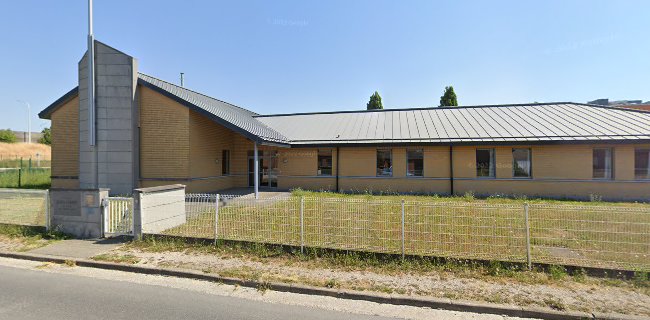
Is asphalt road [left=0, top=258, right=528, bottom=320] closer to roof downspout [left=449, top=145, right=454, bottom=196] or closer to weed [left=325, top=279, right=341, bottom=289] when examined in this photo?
weed [left=325, top=279, right=341, bottom=289]

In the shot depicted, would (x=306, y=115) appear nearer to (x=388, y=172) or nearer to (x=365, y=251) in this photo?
(x=388, y=172)

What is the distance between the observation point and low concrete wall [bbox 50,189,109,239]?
771cm

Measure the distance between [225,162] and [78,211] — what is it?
10501 mm

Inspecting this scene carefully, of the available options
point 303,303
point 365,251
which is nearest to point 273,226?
point 365,251

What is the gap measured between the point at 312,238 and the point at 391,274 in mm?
1907

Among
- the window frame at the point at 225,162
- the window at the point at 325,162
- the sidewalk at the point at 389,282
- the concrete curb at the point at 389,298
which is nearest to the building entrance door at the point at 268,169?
the window frame at the point at 225,162

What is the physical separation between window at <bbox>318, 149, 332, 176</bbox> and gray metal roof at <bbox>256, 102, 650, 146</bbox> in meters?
0.71

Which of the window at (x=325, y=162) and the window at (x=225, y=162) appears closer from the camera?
the window at (x=325, y=162)

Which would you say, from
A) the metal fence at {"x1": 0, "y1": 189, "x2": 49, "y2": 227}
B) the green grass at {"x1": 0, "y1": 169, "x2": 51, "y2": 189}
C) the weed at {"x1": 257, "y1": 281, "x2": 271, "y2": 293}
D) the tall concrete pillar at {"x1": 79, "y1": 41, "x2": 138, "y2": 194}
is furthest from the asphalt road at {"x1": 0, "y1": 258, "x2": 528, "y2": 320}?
the green grass at {"x1": 0, "y1": 169, "x2": 51, "y2": 189}

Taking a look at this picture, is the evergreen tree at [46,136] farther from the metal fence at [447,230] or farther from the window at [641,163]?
the window at [641,163]

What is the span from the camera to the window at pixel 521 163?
50.5 feet

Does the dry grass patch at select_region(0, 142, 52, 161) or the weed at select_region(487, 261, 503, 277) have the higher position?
the dry grass patch at select_region(0, 142, 52, 161)

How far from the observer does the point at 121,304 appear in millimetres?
4367

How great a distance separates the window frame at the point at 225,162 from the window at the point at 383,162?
8.88m
